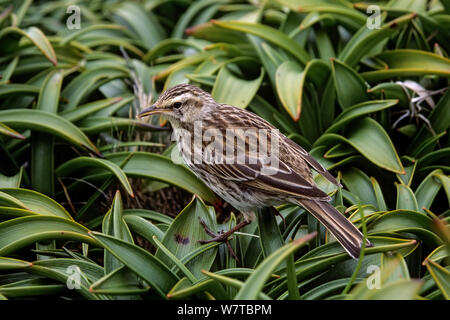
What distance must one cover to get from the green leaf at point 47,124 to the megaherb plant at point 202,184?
17mm

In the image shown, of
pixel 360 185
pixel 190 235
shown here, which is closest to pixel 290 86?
pixel 360 185

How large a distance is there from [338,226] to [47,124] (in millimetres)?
2794

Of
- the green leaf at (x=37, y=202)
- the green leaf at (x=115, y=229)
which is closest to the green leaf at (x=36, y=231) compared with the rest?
the green leaf at (x=115, y=229)

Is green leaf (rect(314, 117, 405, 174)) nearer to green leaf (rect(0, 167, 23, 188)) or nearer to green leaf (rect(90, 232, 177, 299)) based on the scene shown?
green leaf (rect(90, 232, 177, 299))

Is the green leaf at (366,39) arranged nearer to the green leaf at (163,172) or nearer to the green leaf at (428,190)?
the green leaf at (428,190)

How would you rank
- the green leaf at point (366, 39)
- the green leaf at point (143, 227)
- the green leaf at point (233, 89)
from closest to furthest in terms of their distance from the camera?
the green leaf at point (143, 227), the green leaf at point (366, 39), the green leaf at point (233, 89)

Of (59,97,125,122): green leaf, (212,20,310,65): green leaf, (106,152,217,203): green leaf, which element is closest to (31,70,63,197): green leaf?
(59,97,125,122): green leaf

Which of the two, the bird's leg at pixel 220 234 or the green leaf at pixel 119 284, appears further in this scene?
the bird's leg at pixel 220 234

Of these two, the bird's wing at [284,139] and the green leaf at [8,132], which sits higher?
the green leaf at [8,132]

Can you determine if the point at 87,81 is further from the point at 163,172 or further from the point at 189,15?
the point at 189,15

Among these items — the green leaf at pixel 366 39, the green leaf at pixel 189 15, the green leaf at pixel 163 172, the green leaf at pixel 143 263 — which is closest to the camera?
the green leaf at pixel 143 263

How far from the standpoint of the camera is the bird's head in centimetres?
439

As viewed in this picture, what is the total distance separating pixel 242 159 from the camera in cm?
412

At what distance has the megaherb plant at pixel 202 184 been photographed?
140 inches
